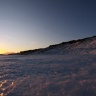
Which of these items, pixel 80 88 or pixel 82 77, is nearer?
pixel 80 88

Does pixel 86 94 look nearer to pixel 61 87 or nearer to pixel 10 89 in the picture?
pixel 61 87

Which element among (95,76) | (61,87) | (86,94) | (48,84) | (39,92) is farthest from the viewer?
(95,76)


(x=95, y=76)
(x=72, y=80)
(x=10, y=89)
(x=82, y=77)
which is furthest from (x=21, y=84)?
(x=95, y=76)

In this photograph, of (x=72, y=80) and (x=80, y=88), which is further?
(x=72, y=80)

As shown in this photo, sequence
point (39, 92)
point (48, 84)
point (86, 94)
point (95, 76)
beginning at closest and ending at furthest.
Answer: point (86, 94) < point (39, 92) < point (48, 84) < point (95, 76)

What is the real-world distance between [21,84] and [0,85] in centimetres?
47

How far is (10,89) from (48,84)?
2.77ft

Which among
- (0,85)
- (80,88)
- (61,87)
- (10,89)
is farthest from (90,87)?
(0,85)

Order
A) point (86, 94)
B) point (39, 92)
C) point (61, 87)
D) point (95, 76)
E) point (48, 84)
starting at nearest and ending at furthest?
point (86, 94)
point (39, 92)
point (61, 87)
point (48, 84)
point (95, 76)

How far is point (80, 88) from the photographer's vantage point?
366 cm

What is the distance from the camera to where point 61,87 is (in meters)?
3.85

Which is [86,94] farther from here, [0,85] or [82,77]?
[0,85]

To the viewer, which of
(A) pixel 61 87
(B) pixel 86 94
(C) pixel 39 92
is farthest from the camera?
(A) pixel 61 87

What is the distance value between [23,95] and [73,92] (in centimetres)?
94
